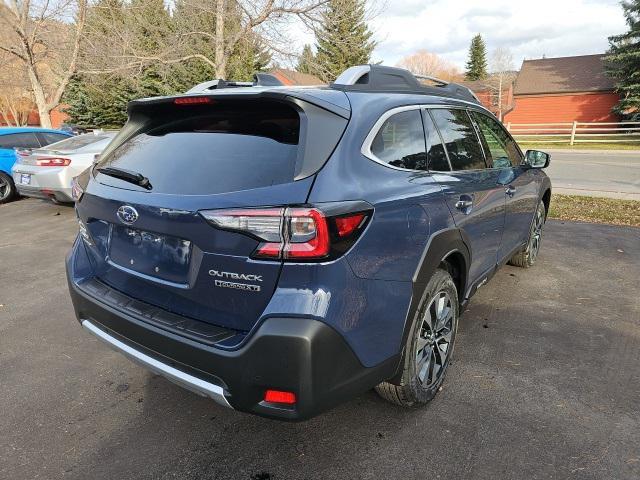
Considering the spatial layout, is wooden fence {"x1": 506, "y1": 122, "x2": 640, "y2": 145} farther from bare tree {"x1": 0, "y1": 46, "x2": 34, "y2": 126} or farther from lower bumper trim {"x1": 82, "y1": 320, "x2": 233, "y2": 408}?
bare tree {"x1": 0, "y1": 46, "x2": 34, "y2": 126}

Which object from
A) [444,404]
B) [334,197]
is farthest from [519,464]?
[334,197]

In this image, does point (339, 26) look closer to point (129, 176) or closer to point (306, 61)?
point (306, 61)

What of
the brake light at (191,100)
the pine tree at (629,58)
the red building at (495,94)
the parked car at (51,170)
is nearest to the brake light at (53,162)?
the parked car at (51,170)

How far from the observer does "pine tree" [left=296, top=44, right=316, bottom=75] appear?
15.5m

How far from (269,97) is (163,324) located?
44.9 inches

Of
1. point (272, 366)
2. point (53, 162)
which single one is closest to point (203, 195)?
point (272, 366)

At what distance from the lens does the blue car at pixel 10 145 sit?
952 cm

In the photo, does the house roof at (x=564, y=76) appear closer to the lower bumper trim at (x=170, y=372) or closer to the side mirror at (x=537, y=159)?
the side mirror at (x=537, y=159)

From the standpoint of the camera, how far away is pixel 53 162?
774 centimetres

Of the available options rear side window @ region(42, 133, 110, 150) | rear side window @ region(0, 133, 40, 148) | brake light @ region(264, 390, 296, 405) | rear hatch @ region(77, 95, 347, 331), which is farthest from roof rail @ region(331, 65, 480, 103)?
rear side window @ region(0, 133, 40, 148)

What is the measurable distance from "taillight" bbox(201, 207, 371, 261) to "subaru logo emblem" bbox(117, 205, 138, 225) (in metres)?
0.62

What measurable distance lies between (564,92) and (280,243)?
143 ft

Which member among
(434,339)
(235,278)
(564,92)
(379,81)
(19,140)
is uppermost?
(564,92)

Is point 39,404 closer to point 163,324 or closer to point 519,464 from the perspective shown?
point 163,324
